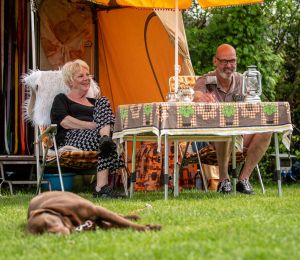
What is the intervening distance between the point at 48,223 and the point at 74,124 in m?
3.17

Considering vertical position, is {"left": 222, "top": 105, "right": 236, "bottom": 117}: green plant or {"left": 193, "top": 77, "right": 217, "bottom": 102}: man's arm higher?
{"left": 193, "top": 77, "right": 217, "bottom": 102}: man's arm

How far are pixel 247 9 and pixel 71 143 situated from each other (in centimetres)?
319

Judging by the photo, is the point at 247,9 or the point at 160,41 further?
the point at 247,9

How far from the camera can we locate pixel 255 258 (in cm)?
278

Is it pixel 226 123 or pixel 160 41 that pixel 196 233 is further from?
pixel 160 41

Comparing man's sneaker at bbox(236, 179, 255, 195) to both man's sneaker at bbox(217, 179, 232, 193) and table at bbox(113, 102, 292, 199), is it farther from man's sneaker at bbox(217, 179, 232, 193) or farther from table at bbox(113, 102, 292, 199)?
table at bbox(113, 102, 292, 199)

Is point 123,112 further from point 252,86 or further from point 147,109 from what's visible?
point 252,86

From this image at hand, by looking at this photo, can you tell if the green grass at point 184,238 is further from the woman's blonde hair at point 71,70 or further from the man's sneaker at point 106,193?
the woman's blonde hair at point 71,70

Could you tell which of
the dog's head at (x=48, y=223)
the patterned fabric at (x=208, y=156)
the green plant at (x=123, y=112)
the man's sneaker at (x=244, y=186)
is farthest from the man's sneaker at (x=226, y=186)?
the dog's head at (x=48, y=223)

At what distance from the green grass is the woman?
1595 mm

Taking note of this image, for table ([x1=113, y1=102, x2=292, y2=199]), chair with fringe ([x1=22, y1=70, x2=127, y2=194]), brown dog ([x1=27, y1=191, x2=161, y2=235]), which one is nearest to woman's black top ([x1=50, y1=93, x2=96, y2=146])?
chair with fringe ([x1=22, y1=70, x2=127, y2=194])

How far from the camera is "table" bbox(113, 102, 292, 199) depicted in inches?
212

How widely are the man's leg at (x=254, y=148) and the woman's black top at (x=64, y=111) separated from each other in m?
1.29

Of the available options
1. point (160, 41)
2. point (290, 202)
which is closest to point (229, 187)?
point (290, 202)
